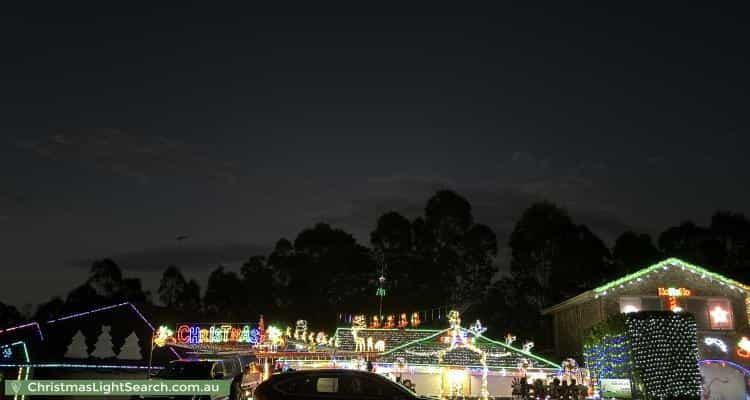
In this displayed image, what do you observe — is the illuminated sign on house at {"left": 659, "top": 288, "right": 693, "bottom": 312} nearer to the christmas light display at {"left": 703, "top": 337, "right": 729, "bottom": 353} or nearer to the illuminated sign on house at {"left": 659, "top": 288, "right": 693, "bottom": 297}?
the illuminated sign on house at {"left": 659, "top": 288, "right": 693, "bottom": 297}

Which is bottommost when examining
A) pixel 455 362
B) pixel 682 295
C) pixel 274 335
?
pixel 455 362

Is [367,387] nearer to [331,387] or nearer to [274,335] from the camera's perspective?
[331,387]

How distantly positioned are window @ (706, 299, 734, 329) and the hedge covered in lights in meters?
7.69

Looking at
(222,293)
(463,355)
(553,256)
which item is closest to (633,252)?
(553,256)

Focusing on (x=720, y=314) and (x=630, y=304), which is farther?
(x=630, y=304)

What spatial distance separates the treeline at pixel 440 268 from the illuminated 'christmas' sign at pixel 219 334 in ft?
64.5

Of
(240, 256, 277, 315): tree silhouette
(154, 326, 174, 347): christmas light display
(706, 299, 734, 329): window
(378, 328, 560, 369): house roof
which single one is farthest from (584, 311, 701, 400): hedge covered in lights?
(240, 256, 277, 315): tree silhouette

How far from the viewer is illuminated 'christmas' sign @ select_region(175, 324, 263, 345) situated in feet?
72.2

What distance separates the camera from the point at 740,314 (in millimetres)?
26344

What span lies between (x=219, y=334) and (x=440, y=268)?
25.1 m

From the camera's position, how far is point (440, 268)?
44.9 m

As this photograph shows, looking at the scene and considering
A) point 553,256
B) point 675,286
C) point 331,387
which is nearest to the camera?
point 331,387

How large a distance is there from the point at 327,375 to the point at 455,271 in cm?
3504

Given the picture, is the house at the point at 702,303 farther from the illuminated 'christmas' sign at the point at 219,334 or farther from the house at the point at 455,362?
the illuminated 'christmas' sign at the point at 219,334
